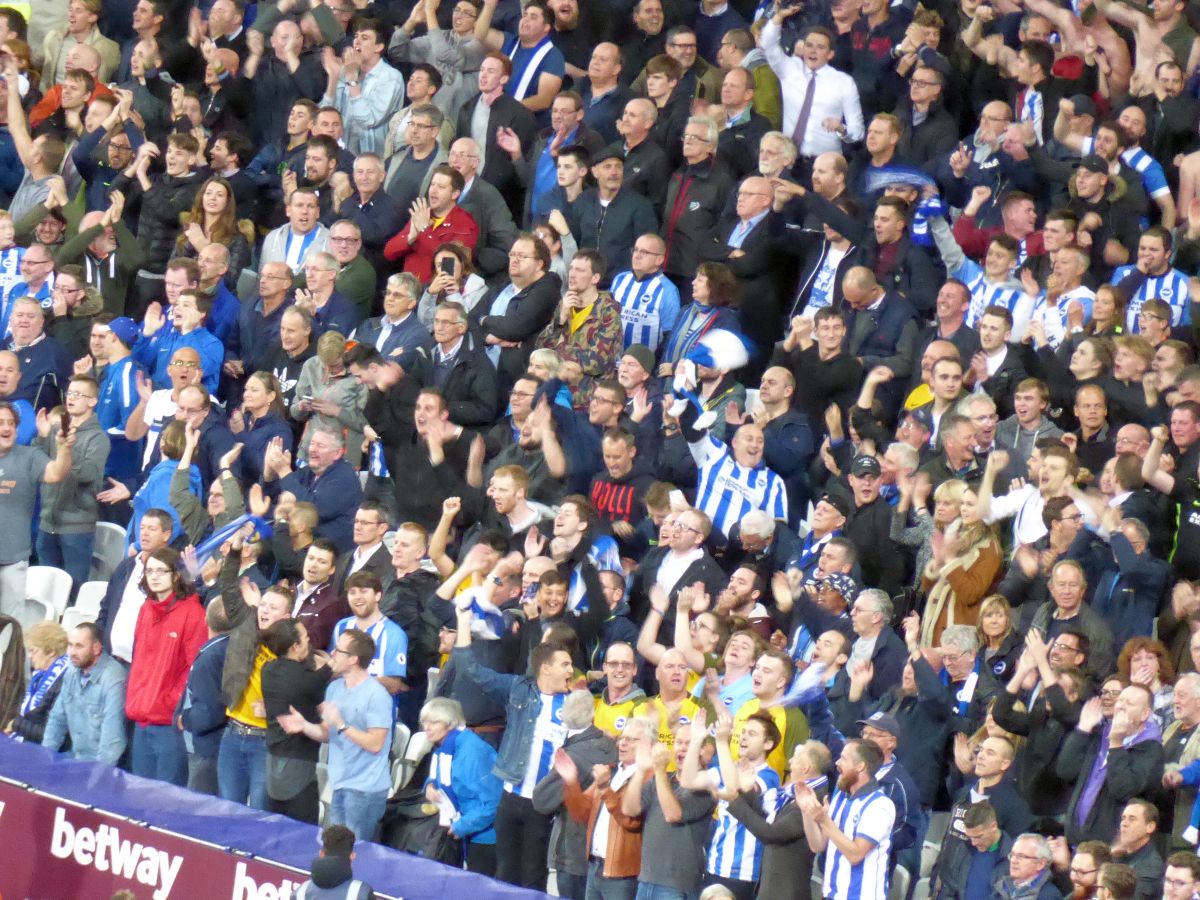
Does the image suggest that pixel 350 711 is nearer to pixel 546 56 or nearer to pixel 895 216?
pixel 895 216

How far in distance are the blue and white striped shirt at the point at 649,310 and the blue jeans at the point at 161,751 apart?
351 cm

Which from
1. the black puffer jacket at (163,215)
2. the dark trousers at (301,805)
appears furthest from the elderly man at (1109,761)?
the black puffer jacket at (163,215)

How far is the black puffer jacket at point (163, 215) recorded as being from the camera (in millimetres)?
17016

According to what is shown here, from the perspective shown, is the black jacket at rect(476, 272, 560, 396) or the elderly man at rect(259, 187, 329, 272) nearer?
the black jacket at rect(476, 272, 560, 396)

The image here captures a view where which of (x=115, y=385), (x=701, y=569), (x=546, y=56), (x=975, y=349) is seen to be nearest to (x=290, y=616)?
(x=701, y=569)

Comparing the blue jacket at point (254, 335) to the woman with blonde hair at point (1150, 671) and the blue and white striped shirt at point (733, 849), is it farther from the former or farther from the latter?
the woman with blonde hair at point (1150, 671)

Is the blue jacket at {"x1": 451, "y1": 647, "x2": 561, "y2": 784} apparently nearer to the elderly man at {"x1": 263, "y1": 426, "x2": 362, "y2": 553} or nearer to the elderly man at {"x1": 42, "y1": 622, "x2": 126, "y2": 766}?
the elderly man at {"x1": 263, "y1": 426, "x2": 362, "y2": 553}

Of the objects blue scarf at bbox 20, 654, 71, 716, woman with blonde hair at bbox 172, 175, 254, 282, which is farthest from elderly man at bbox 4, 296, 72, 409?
blue scarf at bbox 20, 654, 71, 716

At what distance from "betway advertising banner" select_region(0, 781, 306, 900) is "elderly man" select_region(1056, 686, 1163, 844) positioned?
12.1 feet

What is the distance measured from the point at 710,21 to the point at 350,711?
6679 millimetres

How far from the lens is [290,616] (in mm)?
12953

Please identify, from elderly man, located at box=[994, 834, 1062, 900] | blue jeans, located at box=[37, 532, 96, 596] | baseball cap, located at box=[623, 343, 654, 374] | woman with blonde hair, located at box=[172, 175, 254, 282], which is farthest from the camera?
woman with blonde hair, located at box=[172, 175, 254, 282]

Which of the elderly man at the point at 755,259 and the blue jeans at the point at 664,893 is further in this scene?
the elderly man at the point at 755,259

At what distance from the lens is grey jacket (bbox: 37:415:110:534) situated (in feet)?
49.2
